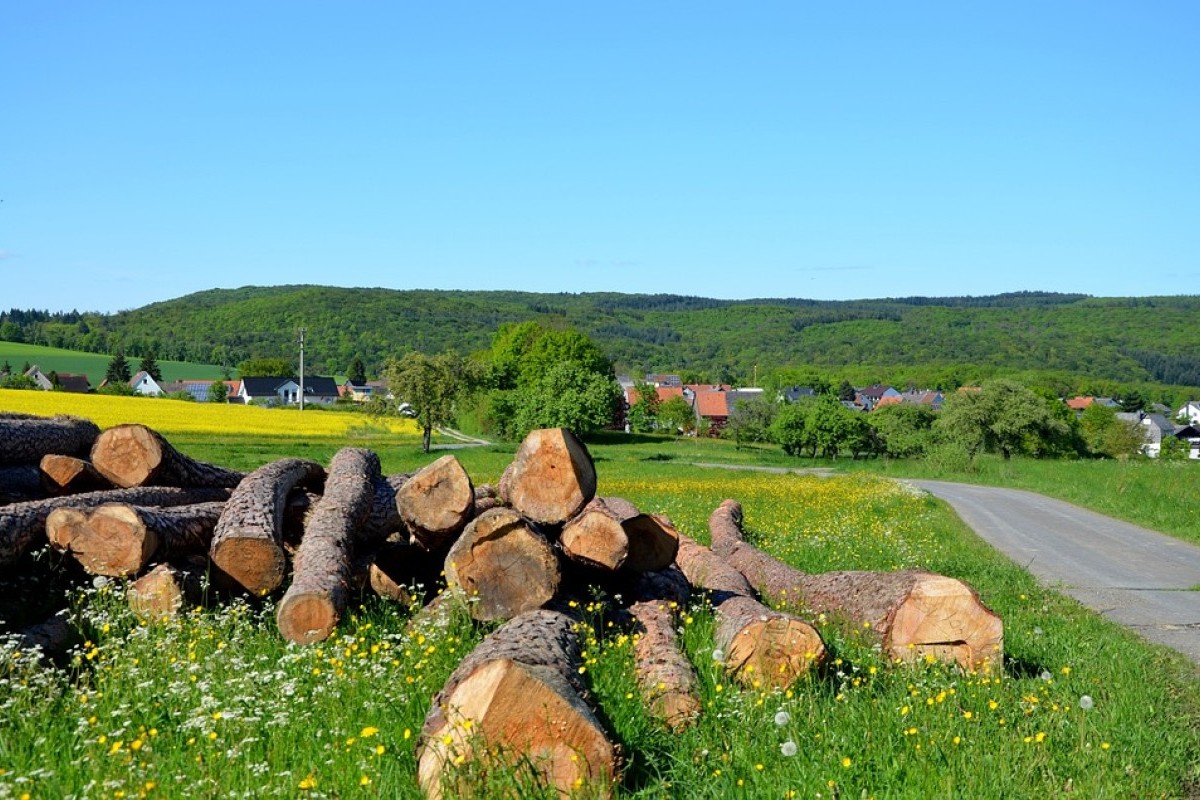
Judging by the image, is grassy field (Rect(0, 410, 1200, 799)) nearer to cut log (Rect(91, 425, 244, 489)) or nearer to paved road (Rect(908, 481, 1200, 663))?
cut log (Rect(91, 425, 244, 489))

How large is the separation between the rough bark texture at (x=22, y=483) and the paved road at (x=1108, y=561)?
11.2m

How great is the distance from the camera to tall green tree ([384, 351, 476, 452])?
184ft

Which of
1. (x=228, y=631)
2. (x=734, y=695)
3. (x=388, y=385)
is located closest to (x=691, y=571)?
(x=734, y=695)

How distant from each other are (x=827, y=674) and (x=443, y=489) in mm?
3289

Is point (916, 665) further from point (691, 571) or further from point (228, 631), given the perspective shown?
point (228, 631)

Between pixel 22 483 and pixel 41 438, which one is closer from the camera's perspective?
pixel 22 483

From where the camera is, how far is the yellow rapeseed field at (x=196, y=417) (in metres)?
53.5

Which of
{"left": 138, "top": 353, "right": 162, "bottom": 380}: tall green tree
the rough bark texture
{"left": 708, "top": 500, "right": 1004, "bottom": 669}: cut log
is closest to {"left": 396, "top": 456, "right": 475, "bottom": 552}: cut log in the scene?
{"left": 708, "top": 500, "right": 1004, "bottom": 669}: cut log

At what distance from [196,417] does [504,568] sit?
190 feet

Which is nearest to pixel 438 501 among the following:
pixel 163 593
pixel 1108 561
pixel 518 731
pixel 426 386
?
pixel 163 593

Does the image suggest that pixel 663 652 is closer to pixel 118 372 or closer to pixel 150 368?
pixel 118 372

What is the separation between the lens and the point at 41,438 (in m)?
10.6

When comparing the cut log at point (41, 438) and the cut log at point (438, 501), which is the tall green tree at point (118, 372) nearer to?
the cut log at point (41, 438)

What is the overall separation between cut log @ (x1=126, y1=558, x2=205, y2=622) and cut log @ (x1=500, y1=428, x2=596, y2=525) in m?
2.63
